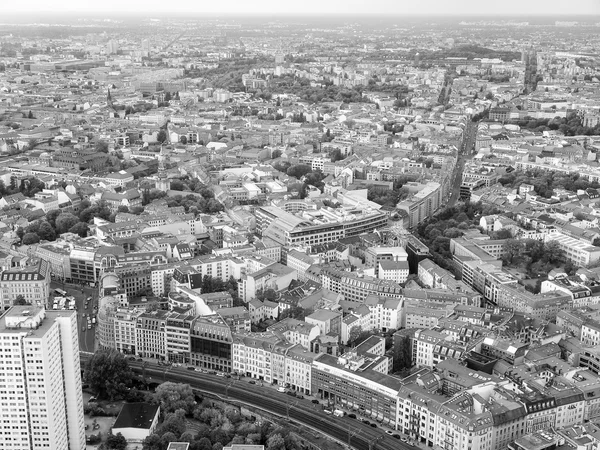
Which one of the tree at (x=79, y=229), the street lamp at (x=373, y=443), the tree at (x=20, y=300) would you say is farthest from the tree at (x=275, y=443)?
the tree at (x=79, y=229)

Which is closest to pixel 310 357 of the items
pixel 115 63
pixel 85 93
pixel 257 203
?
pixel 257 203

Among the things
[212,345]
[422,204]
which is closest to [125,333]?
[212,345]

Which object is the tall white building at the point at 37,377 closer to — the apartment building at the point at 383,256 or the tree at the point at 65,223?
the apartment building at the point at 383,256

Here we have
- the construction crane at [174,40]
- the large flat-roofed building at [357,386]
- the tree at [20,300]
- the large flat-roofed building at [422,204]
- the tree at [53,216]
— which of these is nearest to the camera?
the large flat-roofed building at [357,386]

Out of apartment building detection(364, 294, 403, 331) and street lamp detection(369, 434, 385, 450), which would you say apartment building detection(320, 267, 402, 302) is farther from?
street lamp detection(369, 434, 385, 450)

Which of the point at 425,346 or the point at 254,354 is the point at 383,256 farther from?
the point at 254,354

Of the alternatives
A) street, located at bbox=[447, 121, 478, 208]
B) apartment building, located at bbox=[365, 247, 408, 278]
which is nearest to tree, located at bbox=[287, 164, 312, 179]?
street, located at bbox=[447, 121, 478, 208]
